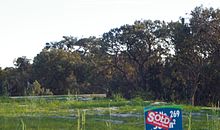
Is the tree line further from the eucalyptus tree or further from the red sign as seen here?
the red sign

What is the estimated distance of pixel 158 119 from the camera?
2748mm

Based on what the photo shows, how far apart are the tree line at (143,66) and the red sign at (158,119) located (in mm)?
15168

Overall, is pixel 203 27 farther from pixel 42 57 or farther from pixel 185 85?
pixel 42 57

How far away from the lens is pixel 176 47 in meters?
25.3

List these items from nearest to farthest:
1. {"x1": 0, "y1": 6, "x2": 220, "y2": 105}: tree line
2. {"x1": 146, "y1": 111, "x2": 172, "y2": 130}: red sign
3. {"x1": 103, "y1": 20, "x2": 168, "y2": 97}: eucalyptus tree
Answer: {"x1": 146, "y1": 111, "x2": 172, "y2": 130}: red sign → {"x1": 0, "y1": 6, "x2": 220, "y2": 105}: tree line → {"x1": 103, "y1": 20, "x2": 168, "y2": 97}: eucalyptus tree

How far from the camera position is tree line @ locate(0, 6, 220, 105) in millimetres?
A: 23734

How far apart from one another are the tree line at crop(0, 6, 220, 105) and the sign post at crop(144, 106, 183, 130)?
15.2 meters

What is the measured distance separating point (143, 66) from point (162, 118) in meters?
26.6

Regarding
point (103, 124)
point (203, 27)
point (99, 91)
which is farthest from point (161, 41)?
point (103, 124)

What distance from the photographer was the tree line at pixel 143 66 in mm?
23734

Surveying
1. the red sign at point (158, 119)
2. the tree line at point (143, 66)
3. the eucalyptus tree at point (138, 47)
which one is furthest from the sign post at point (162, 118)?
the eucalyptus tree at point (138, 47)

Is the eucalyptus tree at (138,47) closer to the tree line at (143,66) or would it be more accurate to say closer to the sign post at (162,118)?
the tree line at (143,66)

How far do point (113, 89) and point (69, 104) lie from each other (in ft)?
46.4

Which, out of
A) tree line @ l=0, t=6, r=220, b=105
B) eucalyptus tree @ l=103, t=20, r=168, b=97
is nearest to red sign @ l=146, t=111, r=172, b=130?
tree line @ l=0, t=6, r=220, b=105
